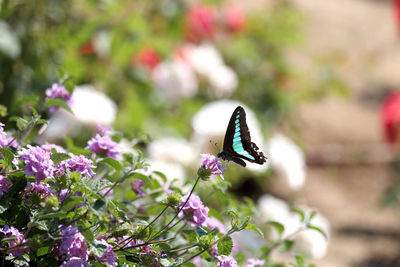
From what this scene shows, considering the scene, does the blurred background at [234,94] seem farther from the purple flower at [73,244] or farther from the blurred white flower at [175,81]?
the purple flower at [73,244]

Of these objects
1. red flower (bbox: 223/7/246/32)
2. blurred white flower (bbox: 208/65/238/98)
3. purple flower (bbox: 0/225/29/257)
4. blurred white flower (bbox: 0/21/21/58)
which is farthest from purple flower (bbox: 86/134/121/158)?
red flower (bbox: 223/7/246/32)

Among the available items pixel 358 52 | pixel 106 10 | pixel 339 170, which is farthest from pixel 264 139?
pixel 358 52

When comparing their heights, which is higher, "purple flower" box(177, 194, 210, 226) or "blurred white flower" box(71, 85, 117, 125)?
"blurred white flower" box(71, 85, 117, 125)

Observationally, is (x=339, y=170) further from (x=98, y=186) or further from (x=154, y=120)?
(x=98, y=186)

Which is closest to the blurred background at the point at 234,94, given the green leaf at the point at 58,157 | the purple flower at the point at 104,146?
the purple flower at the point at 104,146

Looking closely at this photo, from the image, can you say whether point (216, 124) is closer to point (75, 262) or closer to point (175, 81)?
point (175, 81)

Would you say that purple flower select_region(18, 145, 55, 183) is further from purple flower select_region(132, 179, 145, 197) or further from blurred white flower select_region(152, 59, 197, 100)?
blurred white flower select_region(152, 59, 197, 100)
